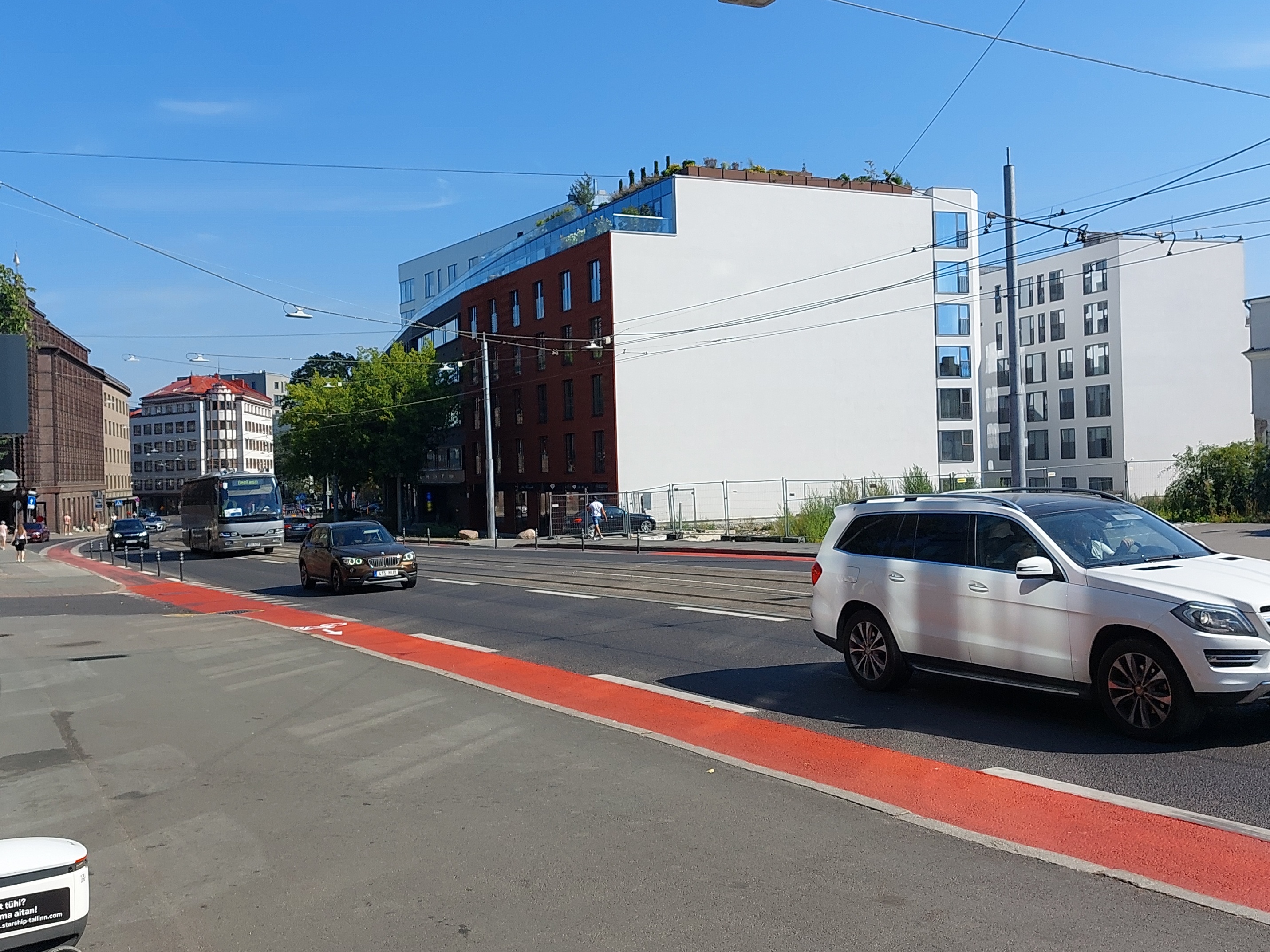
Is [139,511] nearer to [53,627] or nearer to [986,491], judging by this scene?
[53,627]

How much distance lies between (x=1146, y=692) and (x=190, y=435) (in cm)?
15616

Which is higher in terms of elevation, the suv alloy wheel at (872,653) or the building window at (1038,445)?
the building window at (1038,445)

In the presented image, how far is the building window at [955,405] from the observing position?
200 feet

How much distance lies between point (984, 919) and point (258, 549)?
4445 centimetres

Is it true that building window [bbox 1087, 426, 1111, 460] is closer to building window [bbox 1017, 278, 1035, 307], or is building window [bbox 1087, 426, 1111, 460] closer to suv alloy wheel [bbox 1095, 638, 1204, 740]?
building window [bbox 1017, 278, 1035, 307]

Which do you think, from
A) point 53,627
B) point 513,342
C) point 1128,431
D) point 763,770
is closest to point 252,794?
point 763,770

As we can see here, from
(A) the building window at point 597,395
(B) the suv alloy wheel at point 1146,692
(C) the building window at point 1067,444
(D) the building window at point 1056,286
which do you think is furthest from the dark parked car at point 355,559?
(D) the building window at point 1056,286

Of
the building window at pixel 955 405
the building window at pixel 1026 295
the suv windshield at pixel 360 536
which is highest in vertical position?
the building window at pixel 1026 295

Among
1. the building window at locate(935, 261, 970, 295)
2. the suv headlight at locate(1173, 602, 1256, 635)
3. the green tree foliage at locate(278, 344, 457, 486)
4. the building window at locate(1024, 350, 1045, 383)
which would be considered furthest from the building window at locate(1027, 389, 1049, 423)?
the suv headlight at locate(1173, 602, 1256, 635)

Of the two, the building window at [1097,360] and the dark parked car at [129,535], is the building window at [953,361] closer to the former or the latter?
the building window at [1097,360]

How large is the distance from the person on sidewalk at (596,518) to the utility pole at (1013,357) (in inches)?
855

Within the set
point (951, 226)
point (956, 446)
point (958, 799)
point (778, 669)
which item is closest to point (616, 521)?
point (956, 446)

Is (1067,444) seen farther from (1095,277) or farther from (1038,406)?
(1095,277)

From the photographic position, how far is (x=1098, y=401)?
66.1m
